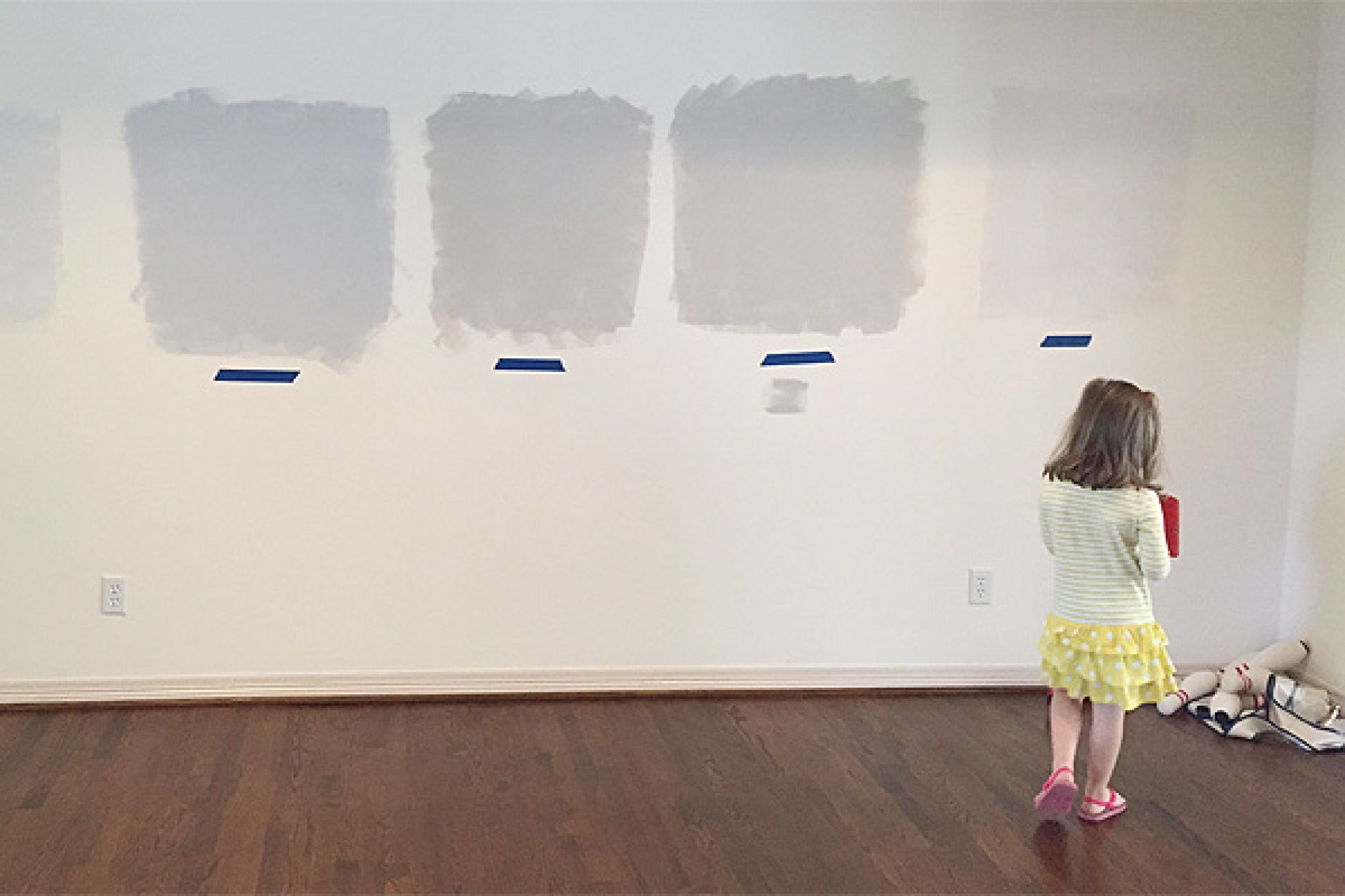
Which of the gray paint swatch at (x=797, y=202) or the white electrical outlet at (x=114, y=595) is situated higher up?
the gray paint swatch at (x=797, y=202)

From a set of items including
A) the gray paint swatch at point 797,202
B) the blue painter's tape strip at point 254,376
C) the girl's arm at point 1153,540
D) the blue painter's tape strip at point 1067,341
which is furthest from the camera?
the blue painter's tape strip at point 1067,341

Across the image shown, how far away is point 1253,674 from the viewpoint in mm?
4129

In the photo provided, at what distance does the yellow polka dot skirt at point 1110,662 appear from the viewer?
3123 millimetres

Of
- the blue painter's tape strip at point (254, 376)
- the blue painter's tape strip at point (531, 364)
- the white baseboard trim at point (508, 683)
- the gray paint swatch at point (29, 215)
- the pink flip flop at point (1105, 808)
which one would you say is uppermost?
the gray paint swatch at point (29, 215)

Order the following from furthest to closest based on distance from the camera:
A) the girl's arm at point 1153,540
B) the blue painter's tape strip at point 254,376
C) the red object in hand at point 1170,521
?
the blue painter's tape strip at point 254,376, the red object in hand at point 1170,521, the girl's arm at point 1153,540

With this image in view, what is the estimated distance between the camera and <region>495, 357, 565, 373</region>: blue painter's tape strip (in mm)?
4102

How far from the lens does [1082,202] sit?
4262 mm

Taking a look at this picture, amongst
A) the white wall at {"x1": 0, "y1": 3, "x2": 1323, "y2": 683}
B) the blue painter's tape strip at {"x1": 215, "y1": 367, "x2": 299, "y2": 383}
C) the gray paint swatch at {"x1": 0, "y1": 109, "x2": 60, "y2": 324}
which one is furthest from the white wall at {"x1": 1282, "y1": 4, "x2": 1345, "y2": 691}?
the gray paint swatch at {"x1": 0, "y1": 109, "x2": 60, "y2": 324}

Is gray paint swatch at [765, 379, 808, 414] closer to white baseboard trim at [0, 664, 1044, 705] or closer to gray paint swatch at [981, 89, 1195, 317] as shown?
gray paint swatch at [981, 89, 1195, 317]

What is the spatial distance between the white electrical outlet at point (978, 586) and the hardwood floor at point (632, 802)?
34cm

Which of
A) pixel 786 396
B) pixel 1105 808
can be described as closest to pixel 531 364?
pixel 786 396

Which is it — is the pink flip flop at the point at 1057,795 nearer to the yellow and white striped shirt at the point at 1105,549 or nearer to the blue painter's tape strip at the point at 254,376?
the yellow and white striped shirt at the point at 1105,549

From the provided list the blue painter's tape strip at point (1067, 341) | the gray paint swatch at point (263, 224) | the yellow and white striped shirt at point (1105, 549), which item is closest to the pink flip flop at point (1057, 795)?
the yellow and white striped shirt at point (1105, 549)

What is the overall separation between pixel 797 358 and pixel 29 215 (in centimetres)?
221
